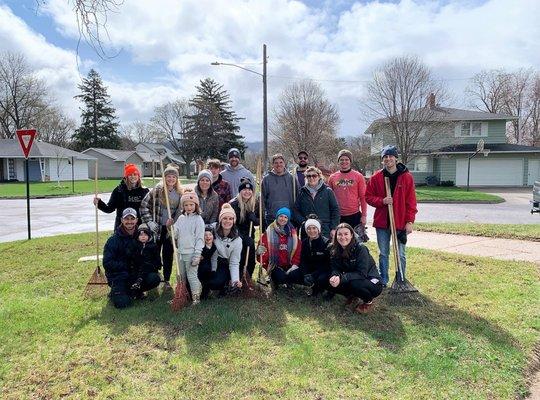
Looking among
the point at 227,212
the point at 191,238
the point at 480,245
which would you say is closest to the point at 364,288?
the point at 227,212

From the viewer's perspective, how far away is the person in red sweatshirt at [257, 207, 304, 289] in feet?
18.1

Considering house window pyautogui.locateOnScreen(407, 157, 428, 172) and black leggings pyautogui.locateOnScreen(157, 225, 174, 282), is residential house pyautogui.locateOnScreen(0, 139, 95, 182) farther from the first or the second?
black leggings pyautogui.locateOnScreen(157, 225, 174, 282)

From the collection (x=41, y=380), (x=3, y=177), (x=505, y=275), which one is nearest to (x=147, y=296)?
(x=41, y=380)

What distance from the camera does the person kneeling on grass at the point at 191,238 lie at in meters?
5.12

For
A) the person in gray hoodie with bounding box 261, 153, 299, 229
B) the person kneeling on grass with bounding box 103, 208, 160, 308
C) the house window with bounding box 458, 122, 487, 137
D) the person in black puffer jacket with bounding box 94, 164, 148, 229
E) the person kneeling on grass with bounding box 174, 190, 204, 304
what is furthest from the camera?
the house window with bounding box 458, 122, 487, 137

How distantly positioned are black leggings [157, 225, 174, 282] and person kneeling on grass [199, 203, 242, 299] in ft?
2.39

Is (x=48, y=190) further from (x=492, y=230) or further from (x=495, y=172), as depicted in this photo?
(x=495, y=172)

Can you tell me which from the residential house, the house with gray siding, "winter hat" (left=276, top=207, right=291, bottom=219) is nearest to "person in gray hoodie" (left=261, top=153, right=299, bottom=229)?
"winter hat" (left=276, top=207, right=291, bottom=219)

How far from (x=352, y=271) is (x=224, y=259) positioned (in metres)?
1.64

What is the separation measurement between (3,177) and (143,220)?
43952 millimetres

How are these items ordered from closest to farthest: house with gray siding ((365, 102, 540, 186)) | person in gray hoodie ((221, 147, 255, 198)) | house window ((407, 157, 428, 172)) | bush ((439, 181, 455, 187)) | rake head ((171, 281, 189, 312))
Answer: rake head ((171, 281, 189, 312))
person in gray hoodie ((221, 147, 255, 198))
bush ((439, 181, 455, 187))
house with gray siding ((365, 102, 540, 186))
house window ((407, 157, 428, 172))

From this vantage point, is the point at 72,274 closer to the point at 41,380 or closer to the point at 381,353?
the point at 41,380

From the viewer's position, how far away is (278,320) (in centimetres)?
469

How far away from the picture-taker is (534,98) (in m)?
46.6
